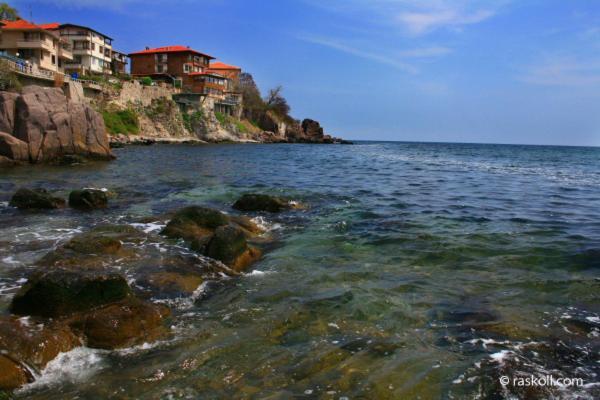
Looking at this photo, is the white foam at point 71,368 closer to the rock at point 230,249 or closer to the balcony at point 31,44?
the rock at point 230,249

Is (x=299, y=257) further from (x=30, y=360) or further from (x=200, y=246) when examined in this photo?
(x=30, y=360)

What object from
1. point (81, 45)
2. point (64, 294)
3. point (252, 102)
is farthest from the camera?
point (252, 102)

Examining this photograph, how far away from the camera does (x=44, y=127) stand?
3183cm

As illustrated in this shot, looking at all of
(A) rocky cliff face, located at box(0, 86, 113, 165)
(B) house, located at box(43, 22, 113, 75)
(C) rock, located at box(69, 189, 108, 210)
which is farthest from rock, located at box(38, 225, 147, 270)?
(B) house, located at box(43, 22, 113, 75)

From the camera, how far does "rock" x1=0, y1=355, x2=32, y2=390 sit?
207 inches

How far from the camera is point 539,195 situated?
74.9 ft

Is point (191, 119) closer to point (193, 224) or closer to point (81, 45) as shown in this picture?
point (81, 45)

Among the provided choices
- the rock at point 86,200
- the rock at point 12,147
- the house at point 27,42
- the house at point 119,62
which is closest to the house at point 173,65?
the house at point 119,62

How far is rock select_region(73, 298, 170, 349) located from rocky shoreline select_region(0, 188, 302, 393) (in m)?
0.01

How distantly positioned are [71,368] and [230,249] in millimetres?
5030

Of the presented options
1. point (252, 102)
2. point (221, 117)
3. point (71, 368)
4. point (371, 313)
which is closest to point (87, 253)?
point (71, 368)

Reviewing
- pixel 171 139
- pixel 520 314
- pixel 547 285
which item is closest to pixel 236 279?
pixel 520 314

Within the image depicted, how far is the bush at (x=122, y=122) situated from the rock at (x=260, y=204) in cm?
5580

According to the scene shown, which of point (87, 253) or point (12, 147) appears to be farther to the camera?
point (12, 147)
